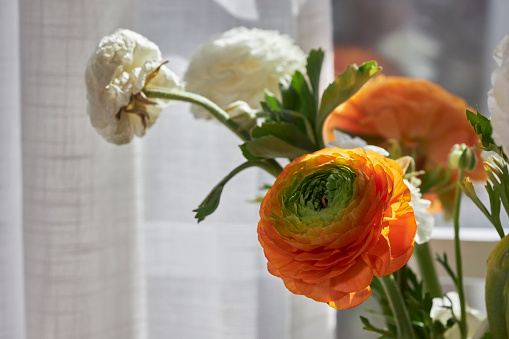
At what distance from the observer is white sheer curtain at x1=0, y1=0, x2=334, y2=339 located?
630 mm

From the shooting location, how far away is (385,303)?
455 mm

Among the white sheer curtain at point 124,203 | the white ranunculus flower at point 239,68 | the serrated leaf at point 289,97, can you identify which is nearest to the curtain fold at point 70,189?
the white sheer curtain at point 124,203

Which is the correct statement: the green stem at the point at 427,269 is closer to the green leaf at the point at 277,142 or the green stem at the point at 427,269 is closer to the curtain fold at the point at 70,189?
the green leaf at the point at 277,142

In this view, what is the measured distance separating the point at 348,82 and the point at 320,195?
12 cm

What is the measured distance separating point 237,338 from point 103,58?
48 cm

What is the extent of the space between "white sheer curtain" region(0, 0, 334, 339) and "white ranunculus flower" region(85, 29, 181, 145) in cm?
23

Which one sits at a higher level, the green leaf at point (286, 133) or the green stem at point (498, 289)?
the green leaf at point (286, 133)

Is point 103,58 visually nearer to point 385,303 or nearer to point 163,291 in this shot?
point 385,303

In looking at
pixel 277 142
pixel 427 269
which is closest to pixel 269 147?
pixel 277 142

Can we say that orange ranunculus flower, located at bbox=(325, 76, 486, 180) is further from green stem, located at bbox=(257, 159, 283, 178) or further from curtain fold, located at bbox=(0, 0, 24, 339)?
curtain fold, located at bbox=(0, 0, 24, 339)

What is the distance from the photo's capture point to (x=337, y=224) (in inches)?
11.7

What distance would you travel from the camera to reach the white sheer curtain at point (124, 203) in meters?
0.63

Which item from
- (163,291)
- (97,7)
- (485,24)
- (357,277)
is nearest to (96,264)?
(163,291)

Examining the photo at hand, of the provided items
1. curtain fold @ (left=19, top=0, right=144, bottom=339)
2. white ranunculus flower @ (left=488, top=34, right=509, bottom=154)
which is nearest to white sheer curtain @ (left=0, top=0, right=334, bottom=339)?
curtain fold @ (left=19, top=0, right=144, bottom=339)
